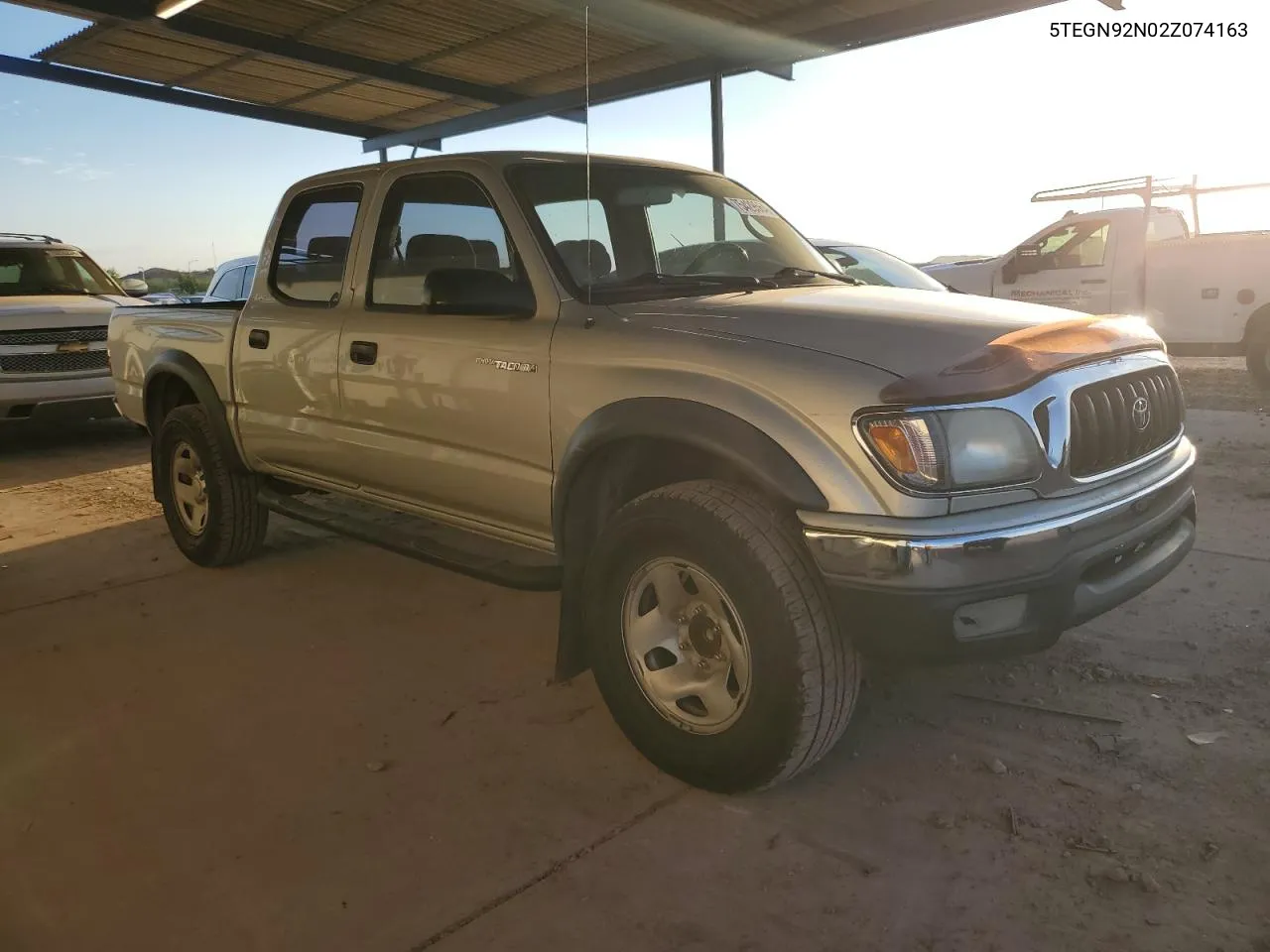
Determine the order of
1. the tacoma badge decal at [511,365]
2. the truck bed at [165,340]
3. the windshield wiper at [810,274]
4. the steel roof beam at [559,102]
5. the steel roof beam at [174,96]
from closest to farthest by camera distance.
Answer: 1. the tacoma badge decal at [511,365]
2. the windshield wiper at [810,274]
3. the truck bed at [165,340]
4. the steel roof beam at [559,102]
5. the steel roof beam at [174,96]

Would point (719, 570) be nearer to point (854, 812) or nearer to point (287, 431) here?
point (854, 812)

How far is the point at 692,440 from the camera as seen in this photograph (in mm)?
2654

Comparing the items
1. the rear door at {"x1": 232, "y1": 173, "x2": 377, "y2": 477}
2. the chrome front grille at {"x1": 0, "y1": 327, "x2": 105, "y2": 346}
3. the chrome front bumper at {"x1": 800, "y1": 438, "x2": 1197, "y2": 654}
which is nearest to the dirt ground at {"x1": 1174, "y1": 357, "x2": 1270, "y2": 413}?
the chrome front bumper at {"x1": 800, "y1": 438, "x2": 1197, "y2": 654}

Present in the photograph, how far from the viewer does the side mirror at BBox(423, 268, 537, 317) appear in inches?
129

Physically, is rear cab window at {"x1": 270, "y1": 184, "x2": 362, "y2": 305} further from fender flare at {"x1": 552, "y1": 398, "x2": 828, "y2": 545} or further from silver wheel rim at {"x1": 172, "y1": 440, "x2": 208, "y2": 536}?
fender flare at {"x1": 552, "y1": 398, "x2": 828, "y2": 545}

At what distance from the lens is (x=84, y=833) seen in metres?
2.70

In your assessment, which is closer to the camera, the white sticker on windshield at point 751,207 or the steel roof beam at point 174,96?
Result: the white sticker on windshield at point 751,207

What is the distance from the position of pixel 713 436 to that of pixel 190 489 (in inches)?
148

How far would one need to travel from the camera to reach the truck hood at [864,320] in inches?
99.3

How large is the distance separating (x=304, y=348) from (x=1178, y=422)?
340cm

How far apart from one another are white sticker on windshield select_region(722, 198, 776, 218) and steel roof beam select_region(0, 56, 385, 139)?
31.4 ft

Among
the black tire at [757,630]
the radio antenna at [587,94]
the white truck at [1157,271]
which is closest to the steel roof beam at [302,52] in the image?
the radio antenna at [587,94]

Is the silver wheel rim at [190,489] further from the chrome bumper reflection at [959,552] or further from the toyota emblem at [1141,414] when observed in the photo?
the toyota emblem at [1141,414]

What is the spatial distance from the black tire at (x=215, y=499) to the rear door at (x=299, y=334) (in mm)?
288
